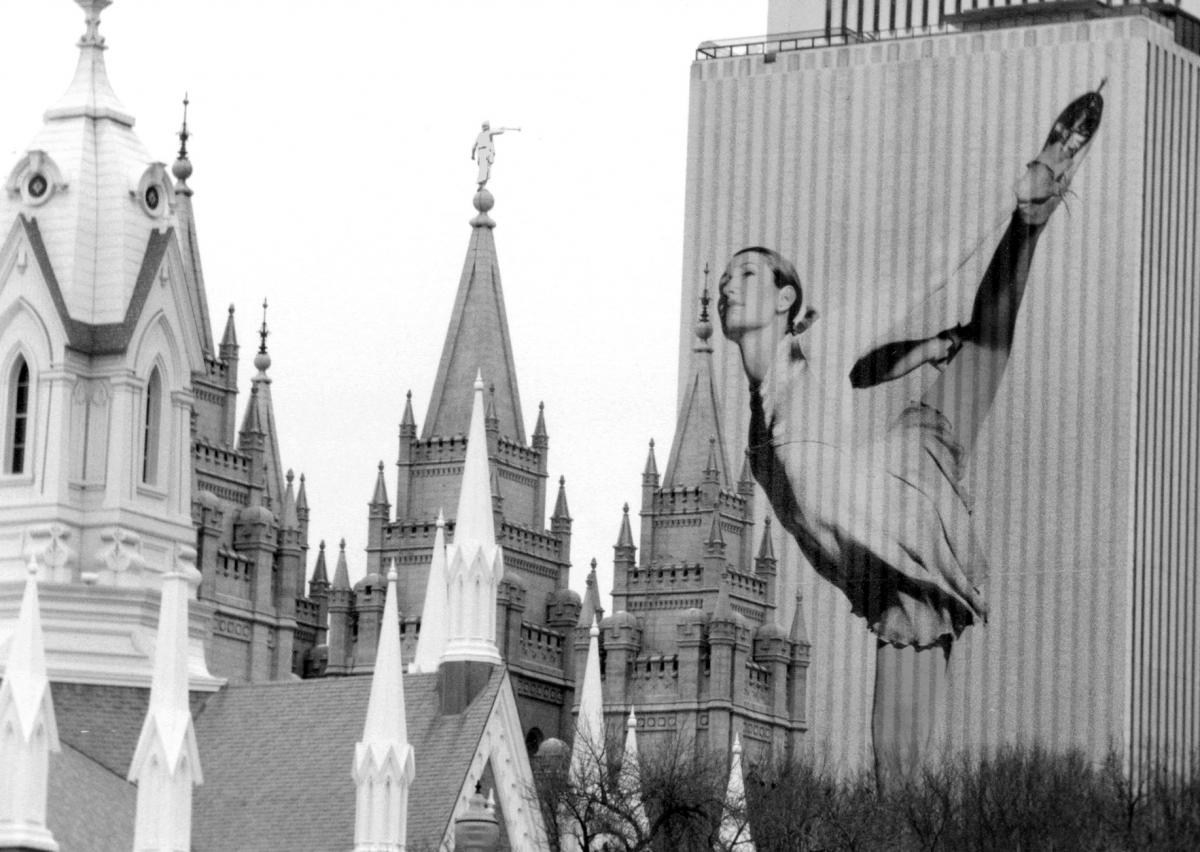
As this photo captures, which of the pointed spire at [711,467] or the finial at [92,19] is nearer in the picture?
the finial at [92,19]

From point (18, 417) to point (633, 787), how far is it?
1556 centimetres

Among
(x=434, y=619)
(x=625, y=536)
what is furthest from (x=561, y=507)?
(x=434, y=619)

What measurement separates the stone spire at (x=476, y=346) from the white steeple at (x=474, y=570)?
43.3 m

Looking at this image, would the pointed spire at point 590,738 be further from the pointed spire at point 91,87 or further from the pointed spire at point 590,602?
the pointed spire at point 590,602

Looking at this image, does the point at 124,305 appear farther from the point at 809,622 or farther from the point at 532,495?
the point at 809,622

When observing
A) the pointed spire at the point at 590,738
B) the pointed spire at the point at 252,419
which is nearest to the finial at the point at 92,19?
the pointed spire at the point at 590,738

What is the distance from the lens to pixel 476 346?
143625 mm

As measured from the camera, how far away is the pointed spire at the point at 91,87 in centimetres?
10012

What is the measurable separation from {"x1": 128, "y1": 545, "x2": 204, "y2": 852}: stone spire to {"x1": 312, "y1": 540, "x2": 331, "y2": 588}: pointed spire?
188 ft

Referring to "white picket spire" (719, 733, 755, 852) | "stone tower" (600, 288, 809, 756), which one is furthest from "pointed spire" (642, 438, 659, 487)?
"white picket spire" (719, 733, 755, 852)

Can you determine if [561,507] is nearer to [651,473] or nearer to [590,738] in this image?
[651,473]

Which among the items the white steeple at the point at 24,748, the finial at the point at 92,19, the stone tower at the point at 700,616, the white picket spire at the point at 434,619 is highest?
the finial at the point at 92,19

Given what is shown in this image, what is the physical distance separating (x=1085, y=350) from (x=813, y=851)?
9761 cm

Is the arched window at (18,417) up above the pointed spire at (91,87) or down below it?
below
